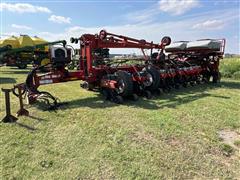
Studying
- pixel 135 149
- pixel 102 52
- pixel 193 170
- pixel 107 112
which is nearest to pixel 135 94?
pixel 107 112

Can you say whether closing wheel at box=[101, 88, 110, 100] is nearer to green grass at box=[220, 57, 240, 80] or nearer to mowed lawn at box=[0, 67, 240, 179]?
mowed lawn at box=[0, 67, 240, 179]

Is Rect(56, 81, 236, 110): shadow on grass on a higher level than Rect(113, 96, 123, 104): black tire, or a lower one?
lower

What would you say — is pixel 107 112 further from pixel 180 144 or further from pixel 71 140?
pixel 180 144

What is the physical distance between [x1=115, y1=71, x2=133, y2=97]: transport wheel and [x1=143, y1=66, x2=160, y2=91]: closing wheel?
0.98 meters

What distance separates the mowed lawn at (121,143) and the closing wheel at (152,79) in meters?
1.21

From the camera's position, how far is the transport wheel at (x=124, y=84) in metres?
6.67

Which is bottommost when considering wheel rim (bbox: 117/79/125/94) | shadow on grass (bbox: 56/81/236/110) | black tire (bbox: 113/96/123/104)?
shadow on grass (bbox: 56/81/236/110)

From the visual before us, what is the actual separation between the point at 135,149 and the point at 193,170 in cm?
92

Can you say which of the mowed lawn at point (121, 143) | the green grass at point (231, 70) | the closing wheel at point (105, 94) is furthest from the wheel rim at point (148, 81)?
the green grass at point (231, 70)

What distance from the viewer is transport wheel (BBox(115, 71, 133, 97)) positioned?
21.9 ft

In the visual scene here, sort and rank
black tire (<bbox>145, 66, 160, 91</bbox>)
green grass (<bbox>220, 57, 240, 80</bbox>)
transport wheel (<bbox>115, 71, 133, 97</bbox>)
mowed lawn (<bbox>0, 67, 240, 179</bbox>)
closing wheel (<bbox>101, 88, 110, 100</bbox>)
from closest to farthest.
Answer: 1. mowed lawn (<bbox>0, 67, 240, 179</bbox>)
2. transport wheel (<bbox>115, 71, 133, 97</bbox>)
3. closing wheel (<bbox>101, 88, 110, 100</bbox>)
4. black tire (<bbox>145, 66, 160, 91</bbox>)
5. green grass (<bbox>220, 57, 240, 80</bbox>)

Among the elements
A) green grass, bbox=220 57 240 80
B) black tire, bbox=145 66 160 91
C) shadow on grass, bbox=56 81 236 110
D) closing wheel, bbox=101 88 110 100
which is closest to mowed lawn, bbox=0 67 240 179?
shadow on grass, bbox=56 81 236 110

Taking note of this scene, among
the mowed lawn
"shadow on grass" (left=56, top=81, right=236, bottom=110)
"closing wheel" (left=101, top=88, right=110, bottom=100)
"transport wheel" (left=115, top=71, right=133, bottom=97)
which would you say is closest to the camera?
the mowed lawn

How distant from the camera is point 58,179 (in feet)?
10.3
